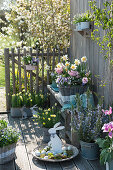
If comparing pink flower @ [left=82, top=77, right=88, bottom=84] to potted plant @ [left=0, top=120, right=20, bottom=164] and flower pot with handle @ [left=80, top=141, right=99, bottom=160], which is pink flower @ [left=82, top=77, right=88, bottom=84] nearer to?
flower pot with handle @ [left=80, top=141, right=99, bottom=160]

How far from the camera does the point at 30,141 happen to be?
14.9 ft

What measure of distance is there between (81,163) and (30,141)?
106cm

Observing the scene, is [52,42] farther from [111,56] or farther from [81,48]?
[111,56]

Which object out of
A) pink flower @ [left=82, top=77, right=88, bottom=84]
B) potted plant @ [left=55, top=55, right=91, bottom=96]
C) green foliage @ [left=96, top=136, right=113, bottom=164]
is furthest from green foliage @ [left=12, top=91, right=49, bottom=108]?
green foliage @ [left=96, top=136, right=113, bottom=164]

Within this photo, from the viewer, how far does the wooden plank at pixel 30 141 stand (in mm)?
3742

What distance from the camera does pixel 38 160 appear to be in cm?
388

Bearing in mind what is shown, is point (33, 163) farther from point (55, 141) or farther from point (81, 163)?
point (81, 163)

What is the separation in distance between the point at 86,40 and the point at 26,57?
1.47 metres

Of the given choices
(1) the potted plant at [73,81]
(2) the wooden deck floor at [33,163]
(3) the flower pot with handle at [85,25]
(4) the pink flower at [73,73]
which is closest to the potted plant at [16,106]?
(2) the wooden deck floor at [33,163]

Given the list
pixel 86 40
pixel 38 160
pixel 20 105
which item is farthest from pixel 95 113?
pixel 20 105

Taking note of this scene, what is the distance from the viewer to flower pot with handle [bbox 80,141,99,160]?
3.79m

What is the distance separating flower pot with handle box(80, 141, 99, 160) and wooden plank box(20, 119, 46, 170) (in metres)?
0.57

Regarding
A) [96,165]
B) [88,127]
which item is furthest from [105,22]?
[96,165]

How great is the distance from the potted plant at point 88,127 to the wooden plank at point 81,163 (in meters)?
0.07
